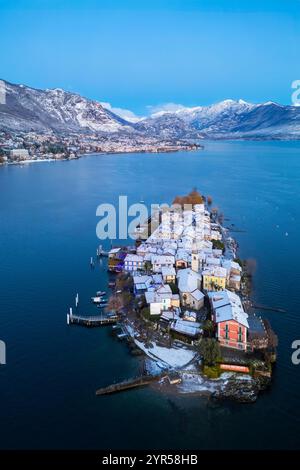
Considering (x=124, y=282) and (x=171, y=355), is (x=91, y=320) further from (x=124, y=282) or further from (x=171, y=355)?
(x=171, y=355)

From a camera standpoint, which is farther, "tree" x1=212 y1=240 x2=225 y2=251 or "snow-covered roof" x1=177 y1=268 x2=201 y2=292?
"tree" x1=212 y1=240 x2=225 y2=251

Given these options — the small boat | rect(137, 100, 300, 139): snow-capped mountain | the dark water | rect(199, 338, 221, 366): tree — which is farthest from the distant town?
rect(137, 100, 300, 139): snow-capped mountain

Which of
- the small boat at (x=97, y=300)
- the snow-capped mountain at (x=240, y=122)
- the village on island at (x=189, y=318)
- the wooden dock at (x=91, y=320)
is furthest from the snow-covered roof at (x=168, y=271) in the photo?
the snow-capped mountain at (x=240, y=122)

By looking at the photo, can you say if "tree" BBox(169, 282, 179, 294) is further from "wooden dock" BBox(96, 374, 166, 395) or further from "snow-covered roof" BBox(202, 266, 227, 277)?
"wooden dock" BBox(96, 374, 166, 395)

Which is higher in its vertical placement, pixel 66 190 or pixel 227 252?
pixel 66 190
